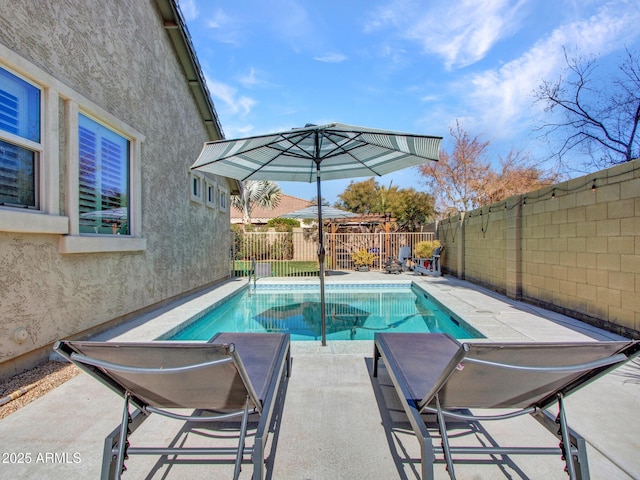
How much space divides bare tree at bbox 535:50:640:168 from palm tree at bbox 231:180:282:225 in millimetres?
26694

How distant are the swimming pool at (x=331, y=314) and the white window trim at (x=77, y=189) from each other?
2.00m

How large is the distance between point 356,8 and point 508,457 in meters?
14.1

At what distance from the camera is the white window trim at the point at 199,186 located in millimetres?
10198

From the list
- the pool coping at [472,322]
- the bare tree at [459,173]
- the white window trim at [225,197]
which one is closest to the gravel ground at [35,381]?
the pool coping at [472,322]

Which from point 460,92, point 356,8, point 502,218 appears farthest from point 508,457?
point 460,92

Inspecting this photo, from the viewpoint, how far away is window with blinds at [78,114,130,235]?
18.2 ft

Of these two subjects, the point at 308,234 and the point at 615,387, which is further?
the point at 308,234

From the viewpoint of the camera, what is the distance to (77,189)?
5.21 metres

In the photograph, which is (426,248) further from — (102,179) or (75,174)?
(75,174)

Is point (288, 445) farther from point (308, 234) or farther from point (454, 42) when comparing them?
point (308, 234)

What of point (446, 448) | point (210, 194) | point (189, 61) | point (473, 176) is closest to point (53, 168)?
point (446, 448)

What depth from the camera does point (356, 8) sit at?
12.1 meters

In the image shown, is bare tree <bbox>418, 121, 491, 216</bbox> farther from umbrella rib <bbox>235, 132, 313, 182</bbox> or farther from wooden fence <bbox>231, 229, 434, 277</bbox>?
umbrella rib <bbox>235, 132, 313, 182</bbox>

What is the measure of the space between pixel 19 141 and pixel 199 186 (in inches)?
275
